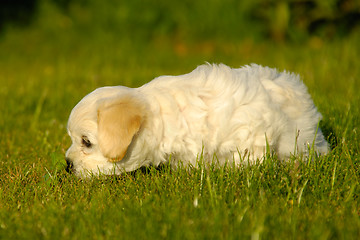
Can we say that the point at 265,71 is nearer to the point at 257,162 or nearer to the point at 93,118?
the point at 257,162

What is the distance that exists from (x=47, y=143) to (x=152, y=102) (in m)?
1.68

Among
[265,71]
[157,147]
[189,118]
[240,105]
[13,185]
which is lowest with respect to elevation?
[13,185]

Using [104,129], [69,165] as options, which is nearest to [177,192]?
[104,129]

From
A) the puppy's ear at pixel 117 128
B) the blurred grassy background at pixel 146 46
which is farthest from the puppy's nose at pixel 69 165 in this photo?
the blurred grassy background at pixel 146 46

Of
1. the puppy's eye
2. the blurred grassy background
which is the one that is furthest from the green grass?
the puppy's eye

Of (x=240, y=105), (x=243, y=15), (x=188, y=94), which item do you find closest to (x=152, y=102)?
(x=188, y=94)

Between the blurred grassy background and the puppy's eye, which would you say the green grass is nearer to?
the blurred grassy background

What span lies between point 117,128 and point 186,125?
51cm

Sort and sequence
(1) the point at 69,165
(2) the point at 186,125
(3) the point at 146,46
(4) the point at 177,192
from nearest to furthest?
Result: (4) the point at 177,192 < (2) the point at 186,125 < (1) the point at 69,165 < (3) the point at 146,46

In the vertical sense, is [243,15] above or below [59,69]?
above

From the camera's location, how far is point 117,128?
125 inches

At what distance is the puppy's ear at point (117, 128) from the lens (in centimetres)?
319

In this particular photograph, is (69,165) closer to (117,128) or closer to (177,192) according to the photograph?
(117,128)

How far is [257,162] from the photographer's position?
3.27 meters
